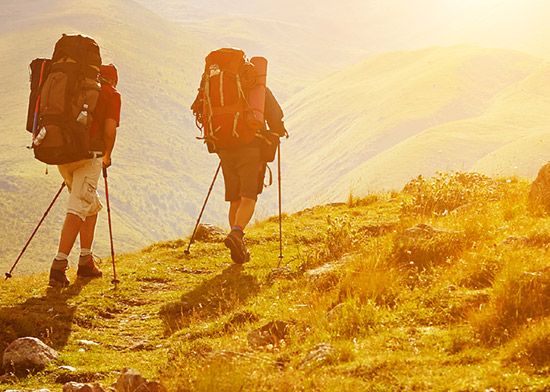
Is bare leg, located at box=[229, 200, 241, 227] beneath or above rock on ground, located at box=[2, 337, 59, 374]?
above

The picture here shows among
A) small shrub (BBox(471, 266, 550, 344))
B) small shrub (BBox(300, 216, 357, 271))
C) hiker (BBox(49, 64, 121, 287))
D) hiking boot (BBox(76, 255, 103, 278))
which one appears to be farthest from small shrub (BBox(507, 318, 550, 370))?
→ hiking boot (BBox(76, 255, 103, 278))

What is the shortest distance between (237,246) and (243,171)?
46.9 inches

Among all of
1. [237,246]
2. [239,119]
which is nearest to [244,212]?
[237,246]

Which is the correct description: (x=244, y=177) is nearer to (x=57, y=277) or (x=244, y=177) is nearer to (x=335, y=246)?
(x=335, y=246)

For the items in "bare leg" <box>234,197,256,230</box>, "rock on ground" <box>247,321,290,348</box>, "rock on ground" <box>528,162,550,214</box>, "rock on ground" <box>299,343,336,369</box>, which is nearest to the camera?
"rock on ground" <box>299,343,336,369</box>

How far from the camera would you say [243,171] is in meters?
11.1

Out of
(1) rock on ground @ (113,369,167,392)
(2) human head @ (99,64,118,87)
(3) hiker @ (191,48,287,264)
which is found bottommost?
(1) rock on ground @ (113,369,167,392)

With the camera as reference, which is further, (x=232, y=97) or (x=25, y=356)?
(x=232, y=97)

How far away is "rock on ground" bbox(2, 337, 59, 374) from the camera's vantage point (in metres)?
6.86

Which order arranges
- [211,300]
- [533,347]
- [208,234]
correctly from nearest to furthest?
1. [533,347]
2. [211,300]
3. [208,234]

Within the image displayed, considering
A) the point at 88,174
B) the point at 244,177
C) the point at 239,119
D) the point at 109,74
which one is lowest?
the point at 244,177

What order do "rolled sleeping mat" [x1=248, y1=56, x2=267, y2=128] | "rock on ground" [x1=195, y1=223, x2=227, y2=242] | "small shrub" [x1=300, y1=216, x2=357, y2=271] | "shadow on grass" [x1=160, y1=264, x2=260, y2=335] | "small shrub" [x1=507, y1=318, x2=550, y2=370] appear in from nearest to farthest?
"small shrub" [x1=507, y1=318, x2=550, y2=370], "shadow on grass" [x1=160, y1=264, x2=260, y2=335], "small shrub" [x1=300, y1=216, x2=357, y2=271], "rolled sleeping mat" [x1=248, y1=56, x2=267, y2=128], "rock on ground" [x1=195, y1=223, x2=227, y2=242]

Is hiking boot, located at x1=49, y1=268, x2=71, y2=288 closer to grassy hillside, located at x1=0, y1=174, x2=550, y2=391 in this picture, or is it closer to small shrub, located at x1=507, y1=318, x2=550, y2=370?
grassy hillside, located at x1=0, y1=174, x2=550, y2=391

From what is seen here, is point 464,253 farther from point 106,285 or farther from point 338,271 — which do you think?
point 106,285
